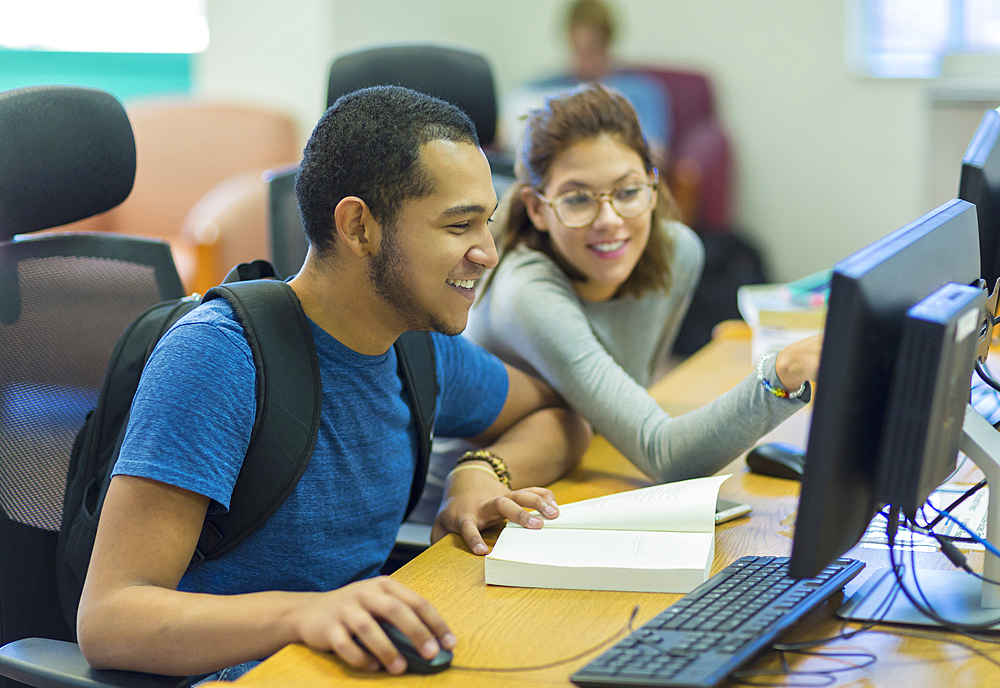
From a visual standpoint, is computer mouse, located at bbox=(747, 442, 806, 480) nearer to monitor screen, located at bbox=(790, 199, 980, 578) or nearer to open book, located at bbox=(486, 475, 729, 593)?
open book, located at bbox=(486, 475, 729, 593)

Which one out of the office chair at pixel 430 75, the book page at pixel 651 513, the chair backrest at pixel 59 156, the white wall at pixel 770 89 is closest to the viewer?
the book page at pixel 651 513

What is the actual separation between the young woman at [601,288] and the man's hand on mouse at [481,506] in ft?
0.72

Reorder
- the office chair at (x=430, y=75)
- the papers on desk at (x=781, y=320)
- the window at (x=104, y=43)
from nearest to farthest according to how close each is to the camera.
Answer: the office chair at (x=430, y=75)
the papers on desk at (x=781, y=320)
the window at (x=104, y=43)

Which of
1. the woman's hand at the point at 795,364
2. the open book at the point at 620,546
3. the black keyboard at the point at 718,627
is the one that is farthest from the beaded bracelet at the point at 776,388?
the black keyboard at the point at 718,627

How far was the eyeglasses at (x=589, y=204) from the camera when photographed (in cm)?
154

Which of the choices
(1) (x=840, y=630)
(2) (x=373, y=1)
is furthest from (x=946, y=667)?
(2) (x=373, y=1)

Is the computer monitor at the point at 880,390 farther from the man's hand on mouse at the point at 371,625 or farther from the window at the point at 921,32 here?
the window at the point at 921,32

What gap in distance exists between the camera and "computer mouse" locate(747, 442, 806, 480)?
1383 mm

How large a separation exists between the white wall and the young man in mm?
3115

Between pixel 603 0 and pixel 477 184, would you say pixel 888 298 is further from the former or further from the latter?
pixel 603 0

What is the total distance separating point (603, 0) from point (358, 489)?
397 centimetres

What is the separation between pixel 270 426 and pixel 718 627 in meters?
0.48

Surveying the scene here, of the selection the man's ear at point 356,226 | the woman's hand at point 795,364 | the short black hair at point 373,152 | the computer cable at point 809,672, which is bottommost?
the computer cable at point 809,672

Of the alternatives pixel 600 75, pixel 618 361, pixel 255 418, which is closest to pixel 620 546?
pixel 255 418
